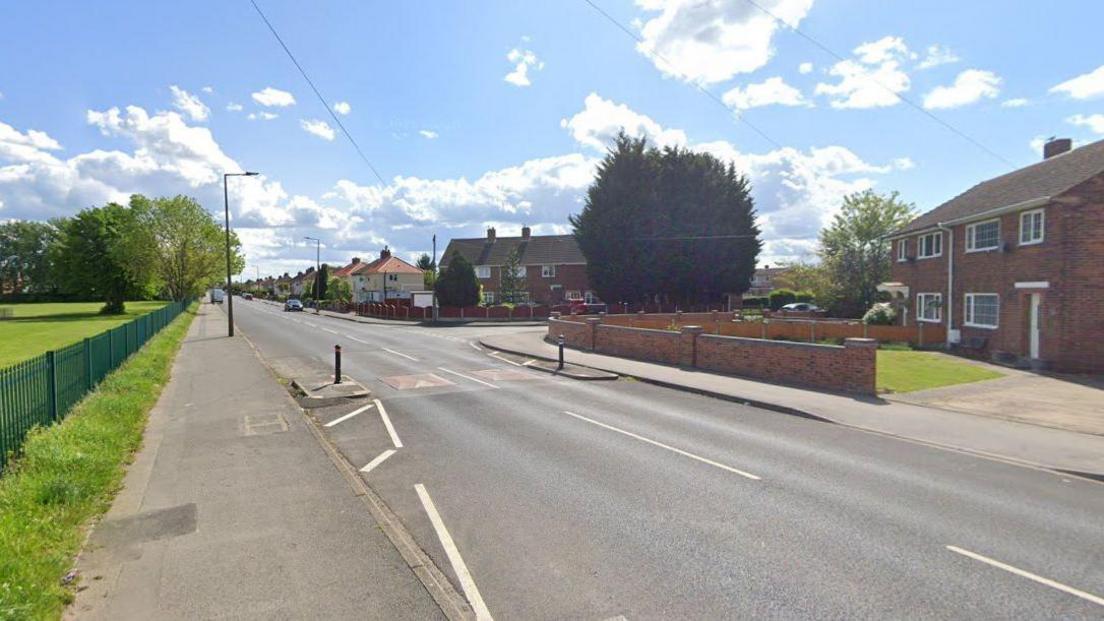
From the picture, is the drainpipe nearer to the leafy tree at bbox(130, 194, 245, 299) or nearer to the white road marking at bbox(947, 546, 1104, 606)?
the white road marking at bbox(947, 546, 1104, 606)

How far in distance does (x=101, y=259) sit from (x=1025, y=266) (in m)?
75.0

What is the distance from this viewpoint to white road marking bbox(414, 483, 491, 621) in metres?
4.54

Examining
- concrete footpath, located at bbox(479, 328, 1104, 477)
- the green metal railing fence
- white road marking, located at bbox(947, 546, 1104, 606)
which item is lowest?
concrete footpath, located at bbox(479, 328, 1104, 477)

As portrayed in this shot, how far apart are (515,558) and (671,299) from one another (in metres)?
46.2

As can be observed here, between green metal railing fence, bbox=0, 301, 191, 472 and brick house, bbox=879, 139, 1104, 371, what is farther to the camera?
brick house, bbox=879, 139, 1104, 371

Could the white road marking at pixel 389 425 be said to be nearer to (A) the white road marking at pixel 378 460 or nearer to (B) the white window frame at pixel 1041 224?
(A) the white road marking at pixel 378 460

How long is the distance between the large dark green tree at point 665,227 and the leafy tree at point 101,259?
43403mm

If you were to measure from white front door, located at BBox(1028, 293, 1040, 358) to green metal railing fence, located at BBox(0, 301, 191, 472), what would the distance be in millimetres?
24852

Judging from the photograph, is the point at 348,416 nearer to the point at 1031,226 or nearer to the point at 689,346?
the point at 689,346

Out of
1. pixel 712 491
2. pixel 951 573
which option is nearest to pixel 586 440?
pixel 712 491

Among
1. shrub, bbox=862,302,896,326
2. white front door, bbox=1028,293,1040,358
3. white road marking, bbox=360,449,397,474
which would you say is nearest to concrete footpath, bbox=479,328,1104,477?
white road marking, bbox=360,449,397,474

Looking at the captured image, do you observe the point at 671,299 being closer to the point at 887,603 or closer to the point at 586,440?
the point at 586,440

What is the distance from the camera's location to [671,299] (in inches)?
1981

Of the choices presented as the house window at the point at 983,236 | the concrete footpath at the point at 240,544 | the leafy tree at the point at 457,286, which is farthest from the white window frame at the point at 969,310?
the leafy tree at the point at 457,286
